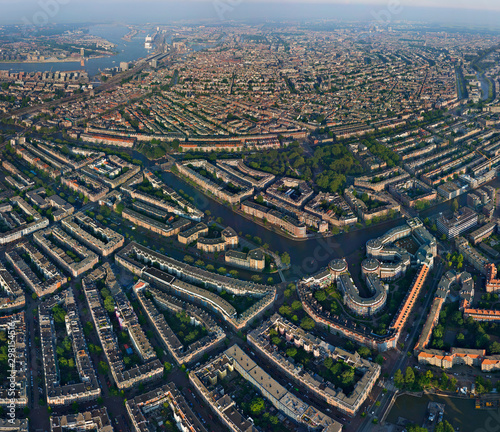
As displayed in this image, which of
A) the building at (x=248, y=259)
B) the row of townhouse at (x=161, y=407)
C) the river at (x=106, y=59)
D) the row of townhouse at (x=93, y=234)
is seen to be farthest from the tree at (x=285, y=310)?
the river at (x=106, y=59)

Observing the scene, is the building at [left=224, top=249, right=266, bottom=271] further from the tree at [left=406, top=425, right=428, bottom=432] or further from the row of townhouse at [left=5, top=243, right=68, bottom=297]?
the tree at [left=406, top=425, right=428, bottom=432]

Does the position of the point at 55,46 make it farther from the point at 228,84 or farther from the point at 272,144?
the point at 272,144

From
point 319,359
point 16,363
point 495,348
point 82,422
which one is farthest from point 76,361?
point 495,348

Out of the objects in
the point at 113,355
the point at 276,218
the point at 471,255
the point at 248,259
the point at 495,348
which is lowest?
the point at 113,355

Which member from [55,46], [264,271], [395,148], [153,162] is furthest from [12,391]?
[55,46]

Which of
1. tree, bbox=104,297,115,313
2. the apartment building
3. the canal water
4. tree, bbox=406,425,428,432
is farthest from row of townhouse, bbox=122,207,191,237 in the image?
tree, bbox=406,425,428,432

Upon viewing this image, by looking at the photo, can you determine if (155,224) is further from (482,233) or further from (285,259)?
(482,233)
